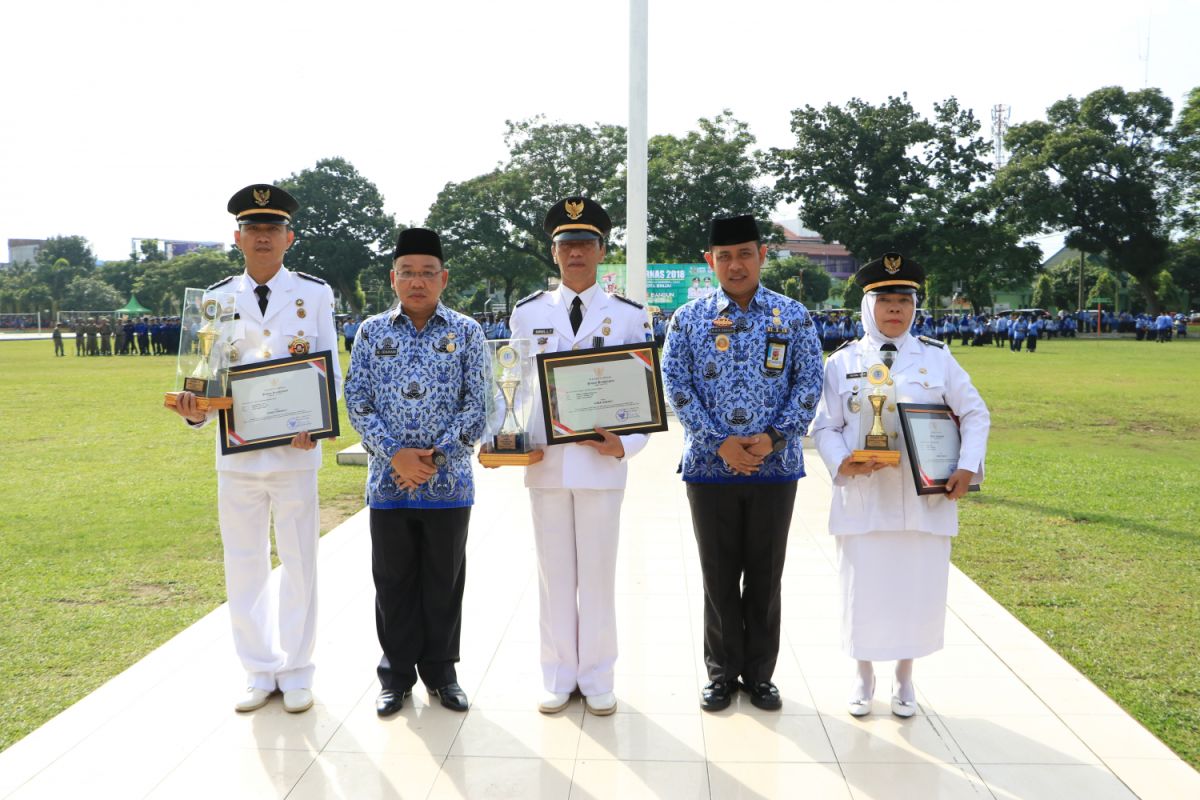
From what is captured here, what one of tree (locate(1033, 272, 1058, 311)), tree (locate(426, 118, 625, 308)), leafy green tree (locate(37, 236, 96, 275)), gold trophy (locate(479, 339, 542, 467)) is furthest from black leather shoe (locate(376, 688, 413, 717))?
leafy green tree (locate(37, 236, 96, 275))

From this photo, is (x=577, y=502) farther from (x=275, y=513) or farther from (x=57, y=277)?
(x=57, y=277)

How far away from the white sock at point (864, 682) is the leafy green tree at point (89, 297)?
277 feet

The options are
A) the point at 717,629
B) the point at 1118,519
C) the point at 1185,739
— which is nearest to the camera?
A: the point at 1185,739

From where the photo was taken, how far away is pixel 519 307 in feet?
12.6

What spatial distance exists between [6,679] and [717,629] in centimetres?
318

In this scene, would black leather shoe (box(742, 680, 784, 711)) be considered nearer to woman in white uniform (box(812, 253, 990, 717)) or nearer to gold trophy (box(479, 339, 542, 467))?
woman in white uniform (box(812, 253, 990, 717))

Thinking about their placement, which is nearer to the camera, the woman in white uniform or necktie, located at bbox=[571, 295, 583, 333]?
the woman in white uniform

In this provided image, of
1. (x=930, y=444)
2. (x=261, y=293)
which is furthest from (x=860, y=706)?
(x=261, y=293)

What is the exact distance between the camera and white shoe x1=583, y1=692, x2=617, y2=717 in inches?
146

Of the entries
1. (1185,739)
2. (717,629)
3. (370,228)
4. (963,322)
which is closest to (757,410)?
(717,629)

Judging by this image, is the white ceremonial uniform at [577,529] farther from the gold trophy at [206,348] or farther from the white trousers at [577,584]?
the gold trophy at [206,348]

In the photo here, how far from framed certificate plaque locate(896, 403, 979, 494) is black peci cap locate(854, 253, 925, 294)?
1.52 feet

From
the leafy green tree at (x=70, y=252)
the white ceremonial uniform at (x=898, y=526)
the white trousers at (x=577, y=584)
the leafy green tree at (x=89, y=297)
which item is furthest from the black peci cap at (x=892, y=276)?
the leafy green tree at (x=70, y=252)

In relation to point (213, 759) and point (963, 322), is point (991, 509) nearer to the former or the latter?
point (213, 759)
